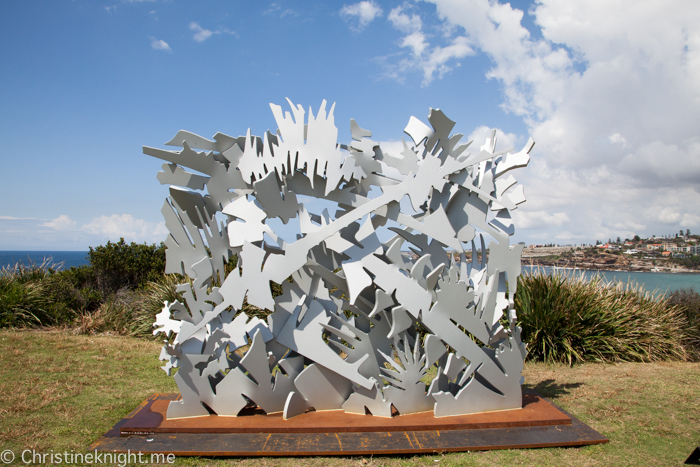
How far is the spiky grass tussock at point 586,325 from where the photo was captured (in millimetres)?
7086

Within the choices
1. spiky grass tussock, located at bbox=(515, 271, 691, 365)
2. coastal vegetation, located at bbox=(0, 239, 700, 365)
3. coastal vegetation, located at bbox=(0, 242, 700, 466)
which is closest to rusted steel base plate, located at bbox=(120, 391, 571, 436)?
coastal vegetation, located at bbox=(0, 242, 700, 466)

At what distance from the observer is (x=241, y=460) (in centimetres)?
346

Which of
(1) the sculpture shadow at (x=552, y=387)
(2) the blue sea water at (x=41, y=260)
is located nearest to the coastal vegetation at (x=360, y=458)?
(1) the sculpture shadow at (x=552, y=387)

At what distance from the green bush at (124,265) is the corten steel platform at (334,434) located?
764 cm

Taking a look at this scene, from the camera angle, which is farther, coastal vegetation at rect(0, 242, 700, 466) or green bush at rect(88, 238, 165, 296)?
green bush at rect(88, 238, 165, 296)

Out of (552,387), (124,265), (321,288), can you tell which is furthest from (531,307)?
(124,265)

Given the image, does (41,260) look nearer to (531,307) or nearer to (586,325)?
(531,307)

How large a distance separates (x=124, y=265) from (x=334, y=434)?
928 centimetres

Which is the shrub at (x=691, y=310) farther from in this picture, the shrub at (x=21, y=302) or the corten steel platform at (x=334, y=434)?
the shrub at (x=21, y=302)

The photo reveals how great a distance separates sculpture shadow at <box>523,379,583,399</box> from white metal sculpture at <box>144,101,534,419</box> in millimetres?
1442

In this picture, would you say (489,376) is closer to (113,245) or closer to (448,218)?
(448,218)

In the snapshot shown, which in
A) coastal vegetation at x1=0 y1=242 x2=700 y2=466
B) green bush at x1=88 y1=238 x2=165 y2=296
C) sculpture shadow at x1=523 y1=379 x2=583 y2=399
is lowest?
sculpture shadow at x1=523 y1=379 x2=583 y2=399

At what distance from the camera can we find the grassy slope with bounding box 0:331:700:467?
3680mm

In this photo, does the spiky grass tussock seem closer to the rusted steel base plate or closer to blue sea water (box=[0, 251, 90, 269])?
the rusted steel base plate
